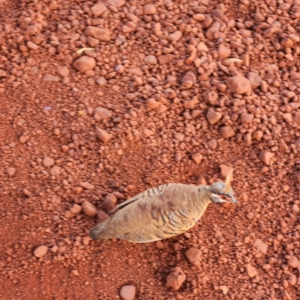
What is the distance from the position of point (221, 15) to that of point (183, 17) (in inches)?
10.5

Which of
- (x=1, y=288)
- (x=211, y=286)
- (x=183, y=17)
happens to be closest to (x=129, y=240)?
(x=211, y=286)

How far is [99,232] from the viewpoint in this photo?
2.98 m

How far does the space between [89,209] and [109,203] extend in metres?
0.12

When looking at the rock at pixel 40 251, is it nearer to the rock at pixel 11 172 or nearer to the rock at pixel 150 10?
the rock at pixel 11 172

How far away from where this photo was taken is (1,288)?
2961 millimetres

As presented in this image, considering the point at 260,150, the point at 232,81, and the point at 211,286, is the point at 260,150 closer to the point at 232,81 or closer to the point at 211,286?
the point at 232,81

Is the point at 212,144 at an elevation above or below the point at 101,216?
above

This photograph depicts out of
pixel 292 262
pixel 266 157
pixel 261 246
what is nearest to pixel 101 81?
pixel 266 157

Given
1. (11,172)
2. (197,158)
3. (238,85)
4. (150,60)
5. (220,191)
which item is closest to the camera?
(220,191)

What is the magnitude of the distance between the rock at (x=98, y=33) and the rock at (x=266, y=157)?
1.26 metres

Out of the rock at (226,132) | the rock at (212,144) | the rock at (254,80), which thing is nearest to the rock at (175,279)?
the rock at (212,144)

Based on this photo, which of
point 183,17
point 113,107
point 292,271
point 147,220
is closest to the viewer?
point 147,220

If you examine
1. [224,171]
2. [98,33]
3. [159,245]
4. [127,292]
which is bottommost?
[127,292]

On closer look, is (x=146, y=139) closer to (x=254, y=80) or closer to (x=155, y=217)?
(x=155, y=217)
